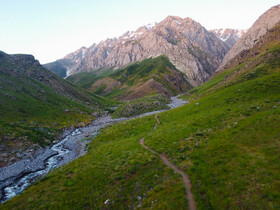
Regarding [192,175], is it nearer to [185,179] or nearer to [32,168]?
[185,179]

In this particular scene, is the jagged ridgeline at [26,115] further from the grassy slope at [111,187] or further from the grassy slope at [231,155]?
the grassy slope at [231,155]

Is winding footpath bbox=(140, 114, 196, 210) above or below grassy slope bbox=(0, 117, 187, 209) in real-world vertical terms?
below

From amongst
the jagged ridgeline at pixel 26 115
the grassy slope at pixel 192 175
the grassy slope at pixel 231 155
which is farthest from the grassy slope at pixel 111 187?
the jagged ridgeline at pixel 26 115

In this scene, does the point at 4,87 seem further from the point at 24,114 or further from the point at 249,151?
the point at 249,151

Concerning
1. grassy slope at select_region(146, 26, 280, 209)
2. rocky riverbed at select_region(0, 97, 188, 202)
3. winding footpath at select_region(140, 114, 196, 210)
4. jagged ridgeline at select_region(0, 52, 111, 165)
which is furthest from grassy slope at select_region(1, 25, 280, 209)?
jagged ridgeline at select_region(0, 52, 111, 165)

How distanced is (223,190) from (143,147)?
670 inches

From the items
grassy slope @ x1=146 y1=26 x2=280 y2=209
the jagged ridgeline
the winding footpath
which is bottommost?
the winding footpath

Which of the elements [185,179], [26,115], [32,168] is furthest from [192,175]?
[26,115]

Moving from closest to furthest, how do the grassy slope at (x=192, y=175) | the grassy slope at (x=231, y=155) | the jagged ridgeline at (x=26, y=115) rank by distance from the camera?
the grassy slope at (x=231, y=155) → the grassy slope at (x=192, y=175) → the jagged ridgeline at (x=26, y=115)

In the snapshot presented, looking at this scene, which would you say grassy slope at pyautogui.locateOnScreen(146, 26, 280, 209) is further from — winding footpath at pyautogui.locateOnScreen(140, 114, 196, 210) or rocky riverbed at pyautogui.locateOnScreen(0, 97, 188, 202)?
rocky riverbed at pyautogui.locateOnScreen(0, 97, 188, 202)

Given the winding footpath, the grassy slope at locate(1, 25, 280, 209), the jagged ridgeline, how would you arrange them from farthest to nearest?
1. the jagged ridgeline
2. the winding footpath
3. the grassy slope at locate(1, 25, 280, 209)

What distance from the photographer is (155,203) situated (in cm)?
1559

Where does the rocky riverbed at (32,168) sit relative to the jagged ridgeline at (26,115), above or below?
below

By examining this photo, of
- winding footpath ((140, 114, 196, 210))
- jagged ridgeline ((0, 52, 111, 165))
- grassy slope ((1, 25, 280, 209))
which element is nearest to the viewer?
grassy slope ((1, 25, 280, 209))
